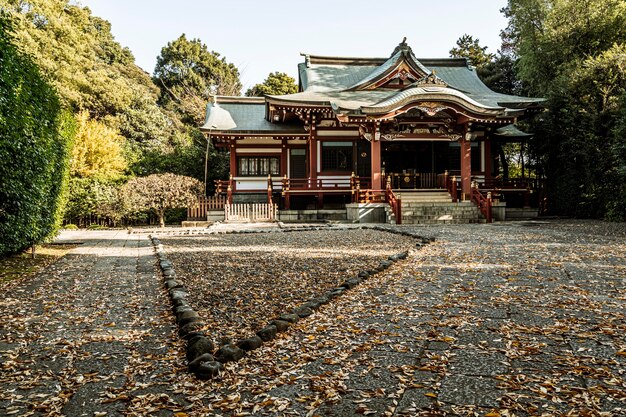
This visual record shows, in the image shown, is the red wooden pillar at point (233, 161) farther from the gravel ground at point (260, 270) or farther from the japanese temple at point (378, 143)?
the gravel ground at point (260, 270)

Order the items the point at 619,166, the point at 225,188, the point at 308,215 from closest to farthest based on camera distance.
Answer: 1. the point at 619,166
2. the point at 308,215
3. the point at 225,188

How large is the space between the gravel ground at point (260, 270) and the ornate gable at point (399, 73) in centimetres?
1173

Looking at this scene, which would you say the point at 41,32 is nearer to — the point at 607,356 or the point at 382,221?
the point at 382,221

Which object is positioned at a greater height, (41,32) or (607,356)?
(41,32)

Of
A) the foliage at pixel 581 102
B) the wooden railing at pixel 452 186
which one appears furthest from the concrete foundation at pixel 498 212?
the foliage at pixel 581 102

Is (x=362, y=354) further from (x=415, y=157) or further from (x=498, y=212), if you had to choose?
(x=415, y=157)

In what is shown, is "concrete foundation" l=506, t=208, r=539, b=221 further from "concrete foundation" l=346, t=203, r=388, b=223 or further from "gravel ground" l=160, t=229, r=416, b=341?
"gravel ground" l=160, t=229, r=416, b=341

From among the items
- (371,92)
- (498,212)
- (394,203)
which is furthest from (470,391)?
(371,92)

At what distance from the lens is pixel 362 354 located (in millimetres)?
2758

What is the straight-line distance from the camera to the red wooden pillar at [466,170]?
16.3m

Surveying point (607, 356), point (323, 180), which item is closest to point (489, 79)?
point (323, 180)

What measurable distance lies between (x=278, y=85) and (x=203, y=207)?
20842mm

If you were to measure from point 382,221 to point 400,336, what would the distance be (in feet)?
42.1

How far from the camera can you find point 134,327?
11.2ft
